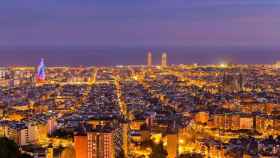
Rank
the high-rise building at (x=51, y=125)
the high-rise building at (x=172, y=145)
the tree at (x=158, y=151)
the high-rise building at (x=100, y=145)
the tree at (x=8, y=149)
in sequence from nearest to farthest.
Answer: the tree at (x=8, y=149)
the high-rise building at (x=100, y=145)
the tree at (x=158, y=151)
the high-rise building at (x=172, y=145)
the high-rise building at (x=51, y=125)

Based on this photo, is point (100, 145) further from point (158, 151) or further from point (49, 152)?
point (158, 151)

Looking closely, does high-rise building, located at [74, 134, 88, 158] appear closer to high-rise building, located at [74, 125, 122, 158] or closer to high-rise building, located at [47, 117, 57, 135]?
high-rise building, located at [74, 125, 122, 158]

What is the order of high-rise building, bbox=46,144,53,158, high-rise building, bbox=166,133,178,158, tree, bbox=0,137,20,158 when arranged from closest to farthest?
tree, bbox=0,137,20,158, high-rise building, bbox=46,144,53,158, high-rise building, bbox=166,133,178,158

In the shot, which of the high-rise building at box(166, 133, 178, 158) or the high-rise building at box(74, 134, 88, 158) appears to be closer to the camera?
the high-rise building at box(74, 134, 88, 158)

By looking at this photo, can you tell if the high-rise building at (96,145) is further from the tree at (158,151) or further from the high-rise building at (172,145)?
the high-rise building at (172,145)

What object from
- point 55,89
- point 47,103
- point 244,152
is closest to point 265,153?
point 244,152

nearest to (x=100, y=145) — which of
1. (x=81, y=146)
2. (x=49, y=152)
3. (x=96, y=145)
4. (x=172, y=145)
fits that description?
(x=96, y=145)

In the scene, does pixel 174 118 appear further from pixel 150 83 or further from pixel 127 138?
pixel 150 83

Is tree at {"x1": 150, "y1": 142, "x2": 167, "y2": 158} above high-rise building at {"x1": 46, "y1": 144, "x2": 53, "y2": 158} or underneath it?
underneath

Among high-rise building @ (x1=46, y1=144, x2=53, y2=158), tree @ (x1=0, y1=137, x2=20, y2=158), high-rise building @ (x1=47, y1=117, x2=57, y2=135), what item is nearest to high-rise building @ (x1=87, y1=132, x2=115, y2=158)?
high-rise building @ (x1=46, y1=144, x2=53, y2=158)

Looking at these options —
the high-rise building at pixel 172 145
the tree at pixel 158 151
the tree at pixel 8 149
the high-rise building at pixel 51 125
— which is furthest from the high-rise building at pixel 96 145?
the tree at pixel 8 149

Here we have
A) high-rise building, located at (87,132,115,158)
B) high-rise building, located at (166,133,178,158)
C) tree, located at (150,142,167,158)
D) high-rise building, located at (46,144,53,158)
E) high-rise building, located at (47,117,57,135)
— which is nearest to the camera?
high-rise building, located at (87,132,115,158)

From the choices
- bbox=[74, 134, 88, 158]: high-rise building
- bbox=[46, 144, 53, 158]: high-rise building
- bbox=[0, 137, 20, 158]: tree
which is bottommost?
bbox=[46, 144, 53, 158]: high-rise building
